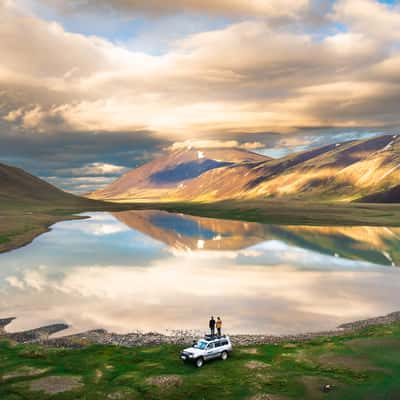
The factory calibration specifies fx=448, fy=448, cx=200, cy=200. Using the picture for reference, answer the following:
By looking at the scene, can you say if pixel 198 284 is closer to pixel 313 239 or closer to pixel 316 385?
pixel 316 385

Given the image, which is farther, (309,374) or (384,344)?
(384,344)

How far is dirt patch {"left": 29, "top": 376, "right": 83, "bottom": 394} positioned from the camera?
31633 millimetres

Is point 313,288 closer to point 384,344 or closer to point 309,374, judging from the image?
point 384,344

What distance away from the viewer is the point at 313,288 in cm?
6931

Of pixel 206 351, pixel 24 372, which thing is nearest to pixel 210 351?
pixel 206 351

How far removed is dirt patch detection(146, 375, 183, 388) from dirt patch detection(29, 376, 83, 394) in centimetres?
511

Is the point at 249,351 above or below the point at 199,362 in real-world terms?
below

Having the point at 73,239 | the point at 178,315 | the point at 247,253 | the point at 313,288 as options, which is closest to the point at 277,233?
the point at 247,253

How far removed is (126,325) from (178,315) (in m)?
6.92

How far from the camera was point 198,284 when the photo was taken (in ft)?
234

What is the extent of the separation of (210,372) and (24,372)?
1444cm

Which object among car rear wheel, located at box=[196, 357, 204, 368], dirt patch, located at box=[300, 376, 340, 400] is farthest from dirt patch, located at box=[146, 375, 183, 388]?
dirt patch, located at box=[300, 376, 340, 400]

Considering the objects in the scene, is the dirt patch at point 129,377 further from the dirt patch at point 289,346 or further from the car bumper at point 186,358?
the dirt patch at point 289,346

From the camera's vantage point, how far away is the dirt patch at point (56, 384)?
1245 inches
